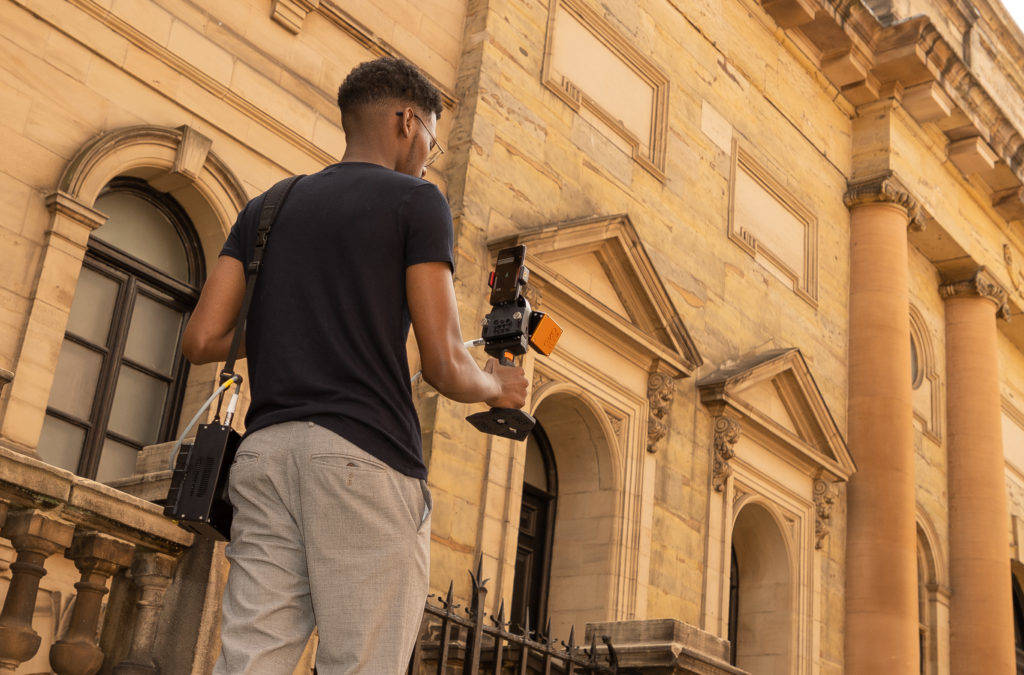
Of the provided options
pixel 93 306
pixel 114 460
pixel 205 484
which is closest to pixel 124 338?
pixel 93 306

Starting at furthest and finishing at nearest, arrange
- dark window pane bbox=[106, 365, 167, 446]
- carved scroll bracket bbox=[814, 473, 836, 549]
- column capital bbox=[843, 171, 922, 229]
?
column capital bbox=[843, 171, 922, 229] < carved scroll bracket bbox=[814, 473, 836, 549] < dark window pane bbox=[106, 365, 167, 446]

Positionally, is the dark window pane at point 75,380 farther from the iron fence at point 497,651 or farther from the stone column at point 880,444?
the stone column at point 880,444

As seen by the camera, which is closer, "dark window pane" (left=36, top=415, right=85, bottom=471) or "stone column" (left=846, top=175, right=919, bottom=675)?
"dark window pane" (left=36, top=415, right=85, bottom=471)

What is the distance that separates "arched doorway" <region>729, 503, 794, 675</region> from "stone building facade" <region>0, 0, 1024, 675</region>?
0.04 metres

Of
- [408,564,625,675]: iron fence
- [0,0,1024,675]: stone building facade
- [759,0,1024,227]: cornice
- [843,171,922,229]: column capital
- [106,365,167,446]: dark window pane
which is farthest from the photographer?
[843,171,922,229]: column capital

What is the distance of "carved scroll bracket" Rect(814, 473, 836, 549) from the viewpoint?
46.8 feet

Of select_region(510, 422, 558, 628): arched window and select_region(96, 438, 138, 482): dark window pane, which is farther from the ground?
select_region(510, 422, 558, 628): arched window

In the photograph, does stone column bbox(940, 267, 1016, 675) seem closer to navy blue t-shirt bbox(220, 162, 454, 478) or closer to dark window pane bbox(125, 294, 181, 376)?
dark window pane bbox(125, 294, 181, 376)

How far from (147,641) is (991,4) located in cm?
2014

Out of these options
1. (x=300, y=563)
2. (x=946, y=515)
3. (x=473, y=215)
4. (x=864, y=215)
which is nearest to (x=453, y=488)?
(x=473, y=215)

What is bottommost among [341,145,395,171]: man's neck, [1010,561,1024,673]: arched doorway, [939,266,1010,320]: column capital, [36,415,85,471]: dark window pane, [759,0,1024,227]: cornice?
[341,145,395,171]: man's neck

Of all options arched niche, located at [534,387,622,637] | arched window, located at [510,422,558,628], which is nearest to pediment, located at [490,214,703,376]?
arched niche, located at [534,387,622,637]

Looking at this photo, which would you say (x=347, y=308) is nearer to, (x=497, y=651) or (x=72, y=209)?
(x=497, y=651)

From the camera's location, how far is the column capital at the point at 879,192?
54.0 ft
